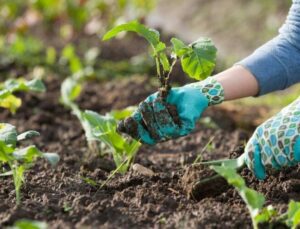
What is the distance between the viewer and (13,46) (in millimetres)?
4949

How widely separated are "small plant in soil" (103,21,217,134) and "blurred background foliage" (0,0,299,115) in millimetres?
1967

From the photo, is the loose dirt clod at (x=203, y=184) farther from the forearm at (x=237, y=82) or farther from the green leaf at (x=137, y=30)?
the green leaf at (x=137, y=30)

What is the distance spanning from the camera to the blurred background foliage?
4848 millimetres

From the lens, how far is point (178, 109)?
7.04ft

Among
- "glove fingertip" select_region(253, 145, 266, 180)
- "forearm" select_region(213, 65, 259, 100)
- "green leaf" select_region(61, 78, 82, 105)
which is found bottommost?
"glove fingertip" select_region(253, 145, 266, 180)

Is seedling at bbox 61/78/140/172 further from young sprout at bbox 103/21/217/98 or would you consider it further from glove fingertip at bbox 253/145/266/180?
glove fingertip at bbox 253/145/266/180

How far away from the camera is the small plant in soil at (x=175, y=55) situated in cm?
213

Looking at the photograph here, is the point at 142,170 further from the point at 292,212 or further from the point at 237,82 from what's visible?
the point at 292,212

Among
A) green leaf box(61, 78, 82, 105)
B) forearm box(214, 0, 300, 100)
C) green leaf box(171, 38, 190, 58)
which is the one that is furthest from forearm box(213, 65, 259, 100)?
green leaf box(61, 78, 82, 105)

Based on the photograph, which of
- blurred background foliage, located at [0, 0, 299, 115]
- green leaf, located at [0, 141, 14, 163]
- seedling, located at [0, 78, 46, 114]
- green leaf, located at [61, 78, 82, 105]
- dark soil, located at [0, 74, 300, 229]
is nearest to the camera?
dark soil, located at [0, 74, 300, 229]

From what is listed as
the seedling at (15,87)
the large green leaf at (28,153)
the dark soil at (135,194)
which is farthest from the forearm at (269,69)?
the seedling at (15,87)

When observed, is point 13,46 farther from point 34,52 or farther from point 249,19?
point 249,19

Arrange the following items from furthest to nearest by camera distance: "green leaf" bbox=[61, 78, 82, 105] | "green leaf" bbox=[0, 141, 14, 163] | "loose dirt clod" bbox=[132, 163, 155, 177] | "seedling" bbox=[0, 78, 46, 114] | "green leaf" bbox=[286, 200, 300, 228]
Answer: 1. "green leaf" bbox=[61, 78, 82, 105]
2. "seedling" bbox=[0, 78, 46, 114]
3. "loose dirt clod" bbox=[132, 163, 155, 177]
4. "green leaf" bbox=[0, 141, 14, 163]
5. "green leaf" bbox=[286, 200, 300, 228]

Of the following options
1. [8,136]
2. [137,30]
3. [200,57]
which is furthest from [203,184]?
[8,136]
